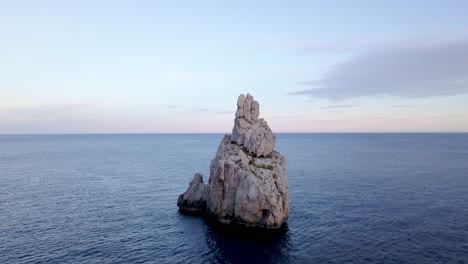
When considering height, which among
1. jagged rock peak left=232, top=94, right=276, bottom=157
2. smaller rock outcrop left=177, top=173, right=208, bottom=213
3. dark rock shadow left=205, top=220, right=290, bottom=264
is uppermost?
jagged rock peak left=232, top=94, right=276, bottom=157

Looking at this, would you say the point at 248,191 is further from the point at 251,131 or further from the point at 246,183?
the point at 251,131

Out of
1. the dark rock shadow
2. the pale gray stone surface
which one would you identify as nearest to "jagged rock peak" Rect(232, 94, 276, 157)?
the pale gray stone surface

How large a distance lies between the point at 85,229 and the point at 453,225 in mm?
75792

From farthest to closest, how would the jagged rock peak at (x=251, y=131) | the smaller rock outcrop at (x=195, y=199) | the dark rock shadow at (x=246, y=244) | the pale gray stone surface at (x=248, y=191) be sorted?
the smaller rock outcrop at (x=195, y=199) < the jagged rock peak at (x=251, y=131) < the pale gray stone surface at (x=248, y=191) < the dark rock shadow at (x=246, y=244)

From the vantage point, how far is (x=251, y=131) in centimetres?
7881

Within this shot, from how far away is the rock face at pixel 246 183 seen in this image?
66812 millimetres

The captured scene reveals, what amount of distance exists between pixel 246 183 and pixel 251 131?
15.8m

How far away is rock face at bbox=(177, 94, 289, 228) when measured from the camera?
66.8m

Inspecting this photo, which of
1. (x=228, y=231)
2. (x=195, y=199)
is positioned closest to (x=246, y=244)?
(x=228, y=231)

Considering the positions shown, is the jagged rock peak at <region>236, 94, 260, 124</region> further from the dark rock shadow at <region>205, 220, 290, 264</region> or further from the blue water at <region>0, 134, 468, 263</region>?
the dark rock shadow at <region>205, 220, 290, 264</region>

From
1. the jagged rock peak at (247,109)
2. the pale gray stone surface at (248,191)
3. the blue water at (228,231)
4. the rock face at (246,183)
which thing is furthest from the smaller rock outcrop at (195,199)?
the jagged rock peak at (247,109)

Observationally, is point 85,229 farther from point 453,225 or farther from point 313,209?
point 453,225

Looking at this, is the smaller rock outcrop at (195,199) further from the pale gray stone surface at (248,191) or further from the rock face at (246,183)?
the pale gray stone surface at (248,191)

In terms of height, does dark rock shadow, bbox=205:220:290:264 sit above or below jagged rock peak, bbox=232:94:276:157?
below
